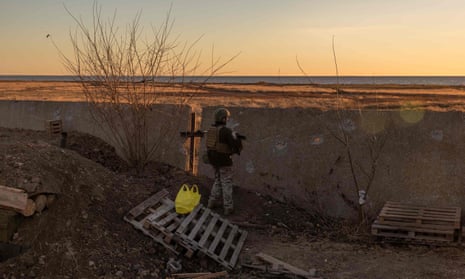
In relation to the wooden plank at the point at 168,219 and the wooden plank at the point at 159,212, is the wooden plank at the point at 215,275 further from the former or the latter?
the wooden plank at the point at 159,212

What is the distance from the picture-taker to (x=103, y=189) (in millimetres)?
7691

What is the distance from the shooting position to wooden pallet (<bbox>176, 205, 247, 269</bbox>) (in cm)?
682

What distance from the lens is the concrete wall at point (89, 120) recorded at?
9.77m

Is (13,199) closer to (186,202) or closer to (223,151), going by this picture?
(186,202)

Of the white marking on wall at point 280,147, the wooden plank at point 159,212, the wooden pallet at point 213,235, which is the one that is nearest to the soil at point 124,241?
the wooden pallet at point 213,235

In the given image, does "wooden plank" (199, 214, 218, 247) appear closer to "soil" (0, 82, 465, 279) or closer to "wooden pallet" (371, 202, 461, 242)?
"soil" (0, 82, 465, 279)

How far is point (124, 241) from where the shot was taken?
684 centimetres

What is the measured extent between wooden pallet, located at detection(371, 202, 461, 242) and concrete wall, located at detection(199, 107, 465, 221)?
471 millimetres

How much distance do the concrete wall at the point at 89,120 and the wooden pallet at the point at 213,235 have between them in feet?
7.51

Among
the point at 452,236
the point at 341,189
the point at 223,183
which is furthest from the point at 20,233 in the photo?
the point at 452,236

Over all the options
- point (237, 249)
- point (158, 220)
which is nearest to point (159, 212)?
point (158, 220)

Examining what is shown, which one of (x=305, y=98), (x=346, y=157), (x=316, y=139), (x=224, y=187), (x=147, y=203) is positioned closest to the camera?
(x=147, y=203)

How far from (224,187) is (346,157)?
1.92 meters

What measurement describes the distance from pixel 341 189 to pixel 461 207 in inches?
66.8
